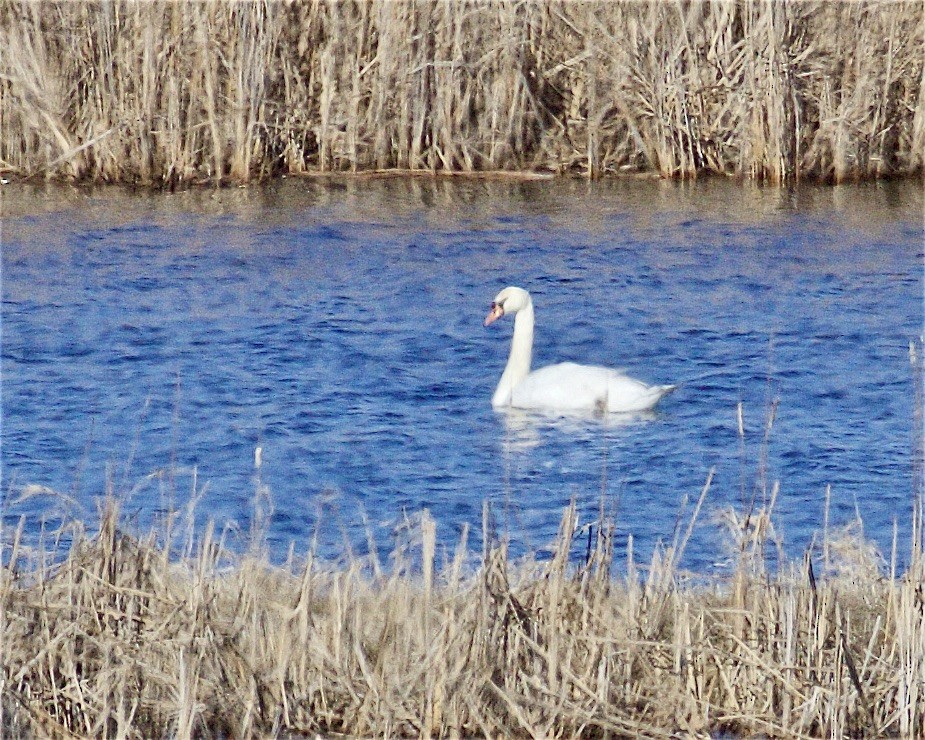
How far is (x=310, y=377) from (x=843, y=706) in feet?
15.4

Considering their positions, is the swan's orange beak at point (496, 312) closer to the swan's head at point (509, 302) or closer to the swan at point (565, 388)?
the swan's head at point (509, 302)

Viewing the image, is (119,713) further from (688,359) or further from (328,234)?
(328,234)

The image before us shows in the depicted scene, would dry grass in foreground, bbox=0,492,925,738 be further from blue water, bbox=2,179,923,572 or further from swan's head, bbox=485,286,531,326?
swan's head, bbox=485,286,531,326

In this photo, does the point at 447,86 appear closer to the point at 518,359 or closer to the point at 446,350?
the point at 446,350

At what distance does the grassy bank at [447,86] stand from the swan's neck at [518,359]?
3.47 meters

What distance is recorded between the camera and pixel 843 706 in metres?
3.93

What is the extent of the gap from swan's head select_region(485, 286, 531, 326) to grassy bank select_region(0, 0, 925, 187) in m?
3.36

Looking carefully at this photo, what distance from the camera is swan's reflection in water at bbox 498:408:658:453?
762 cm

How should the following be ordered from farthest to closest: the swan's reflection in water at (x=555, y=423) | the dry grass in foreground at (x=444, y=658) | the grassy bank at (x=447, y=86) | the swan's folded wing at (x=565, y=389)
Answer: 1. the grassy bank at (x=447, y=86)
2. the swan's folded wing at (x=565, y=389)
3. the swan's reflection in water at (x=555, y=423)
4. the dry grass in foreground at (x=444, y=658)

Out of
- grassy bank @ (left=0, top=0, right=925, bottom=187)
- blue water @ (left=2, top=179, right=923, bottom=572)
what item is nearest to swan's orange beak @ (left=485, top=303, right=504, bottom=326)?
blue water @ (left=2, top=179, right=923, bottom=572)

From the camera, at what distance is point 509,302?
8625mm

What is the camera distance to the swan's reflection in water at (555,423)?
7617mm

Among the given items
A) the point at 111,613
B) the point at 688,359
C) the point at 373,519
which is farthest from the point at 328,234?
the point at 111,613

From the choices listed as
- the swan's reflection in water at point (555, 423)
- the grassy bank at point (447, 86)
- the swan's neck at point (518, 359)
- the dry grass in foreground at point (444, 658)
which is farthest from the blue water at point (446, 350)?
the dry grass in foreground at point (444, 658)
